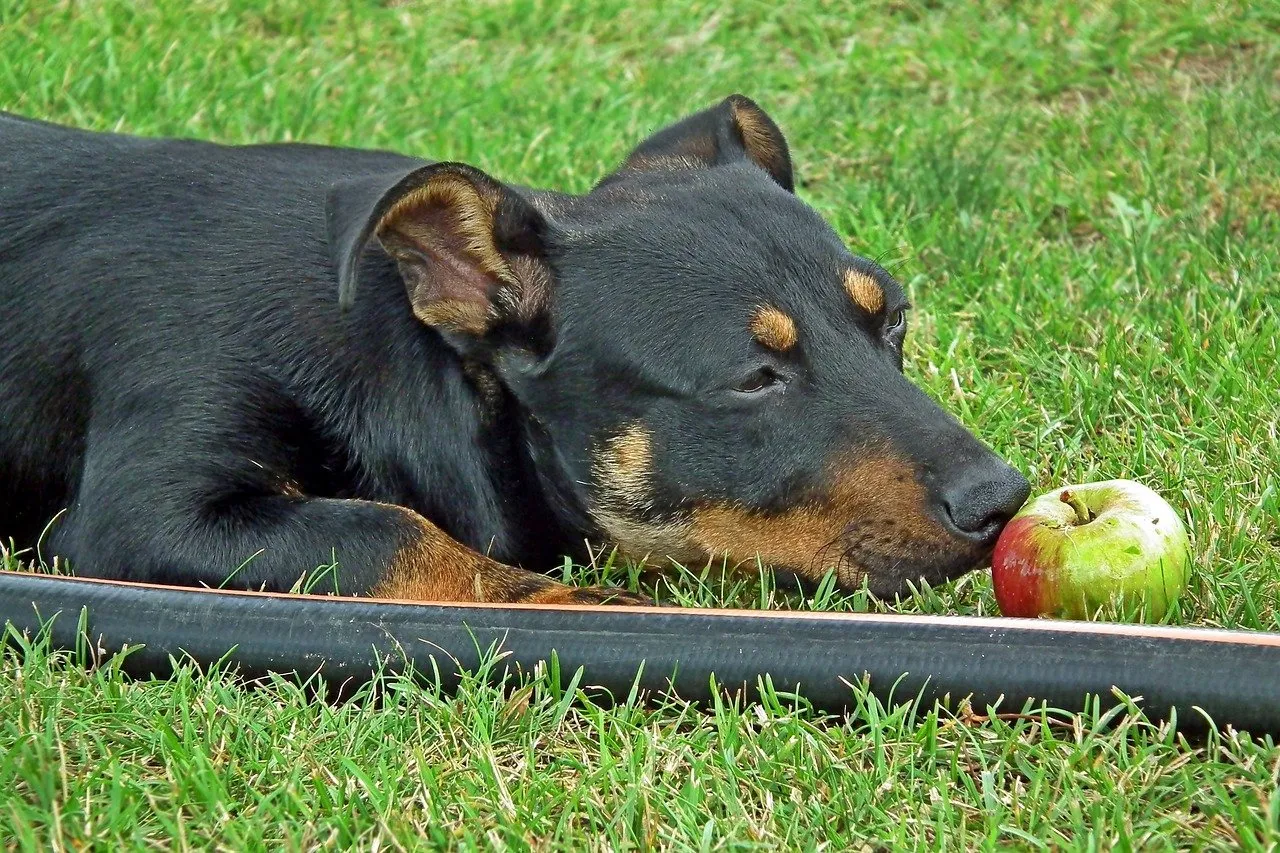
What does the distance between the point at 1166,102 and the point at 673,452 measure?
14.5ft

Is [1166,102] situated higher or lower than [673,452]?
higher

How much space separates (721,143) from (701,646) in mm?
1813

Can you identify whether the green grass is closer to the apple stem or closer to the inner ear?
the apple stem

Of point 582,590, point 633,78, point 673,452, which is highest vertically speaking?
point 633,78

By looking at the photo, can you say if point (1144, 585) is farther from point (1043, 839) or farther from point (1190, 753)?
point (1043, 839)

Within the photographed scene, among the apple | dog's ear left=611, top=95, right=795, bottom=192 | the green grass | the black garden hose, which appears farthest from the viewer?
dog's ear left=611, top=95, right=795, bottom=192

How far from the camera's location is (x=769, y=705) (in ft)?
10.3

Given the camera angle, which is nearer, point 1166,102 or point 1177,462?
point 1177,462

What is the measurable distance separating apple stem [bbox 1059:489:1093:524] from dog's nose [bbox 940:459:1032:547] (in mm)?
98

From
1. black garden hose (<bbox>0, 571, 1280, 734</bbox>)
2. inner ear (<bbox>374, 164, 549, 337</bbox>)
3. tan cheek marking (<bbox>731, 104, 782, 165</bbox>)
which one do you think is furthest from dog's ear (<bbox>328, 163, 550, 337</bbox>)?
tan cheek marking (<bbox>731, 104, 782, 165</bbox>)

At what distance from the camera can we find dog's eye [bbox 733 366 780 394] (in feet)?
12.0

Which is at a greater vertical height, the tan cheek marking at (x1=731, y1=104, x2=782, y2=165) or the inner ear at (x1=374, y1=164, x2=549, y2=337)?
the tan cheek marking at (x1=731, y1=104, x2=782, y2=165)

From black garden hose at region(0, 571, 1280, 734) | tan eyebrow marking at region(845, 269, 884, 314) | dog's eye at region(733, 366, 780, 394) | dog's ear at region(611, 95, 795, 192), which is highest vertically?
dog's ear at region(611, 95, 795, 192)

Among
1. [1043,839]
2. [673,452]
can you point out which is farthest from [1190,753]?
[673,452]
